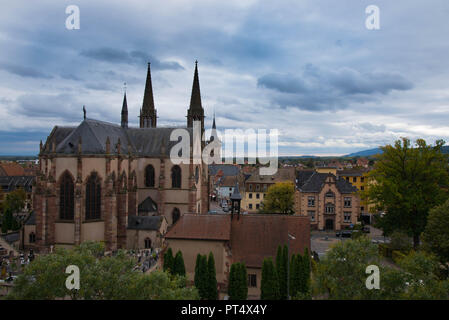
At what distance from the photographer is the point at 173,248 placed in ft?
99.6

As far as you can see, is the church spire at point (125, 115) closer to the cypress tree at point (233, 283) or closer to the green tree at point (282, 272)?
the cypress tree at point (233, 283)

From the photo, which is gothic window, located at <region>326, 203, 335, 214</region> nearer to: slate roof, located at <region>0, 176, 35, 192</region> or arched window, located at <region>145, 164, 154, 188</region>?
arched window, located at <region>145, 164, 154, 188</region>

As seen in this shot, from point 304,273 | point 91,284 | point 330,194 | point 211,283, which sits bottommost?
point 211,283

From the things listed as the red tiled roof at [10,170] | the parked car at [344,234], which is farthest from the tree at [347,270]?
the red tiled roof at [10,170]

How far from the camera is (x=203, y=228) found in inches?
1205

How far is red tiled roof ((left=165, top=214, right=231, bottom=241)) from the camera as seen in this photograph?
97.9 feet

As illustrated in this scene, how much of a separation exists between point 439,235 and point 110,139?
40.4 meters

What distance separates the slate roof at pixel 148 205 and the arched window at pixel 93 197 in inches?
331

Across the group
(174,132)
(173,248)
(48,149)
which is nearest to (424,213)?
(173,248)

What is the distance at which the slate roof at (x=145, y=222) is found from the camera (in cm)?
4603

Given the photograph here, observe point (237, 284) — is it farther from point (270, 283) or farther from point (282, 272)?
point (282, 272)

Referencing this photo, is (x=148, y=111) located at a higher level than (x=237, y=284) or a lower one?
higher

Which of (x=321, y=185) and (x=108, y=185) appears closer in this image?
(x=108, y=185)

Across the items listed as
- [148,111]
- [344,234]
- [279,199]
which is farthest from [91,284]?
[148,111]
